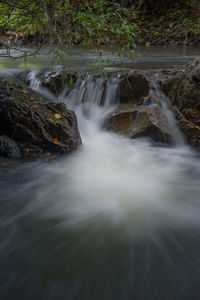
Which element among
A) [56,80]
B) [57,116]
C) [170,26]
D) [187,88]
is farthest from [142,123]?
[170,26]

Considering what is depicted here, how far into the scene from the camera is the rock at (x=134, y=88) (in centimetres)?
574

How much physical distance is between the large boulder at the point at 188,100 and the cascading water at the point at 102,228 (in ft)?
1.60

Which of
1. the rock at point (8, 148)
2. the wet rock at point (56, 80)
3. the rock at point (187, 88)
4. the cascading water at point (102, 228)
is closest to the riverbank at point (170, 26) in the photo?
the wet rock at point (56, 80)

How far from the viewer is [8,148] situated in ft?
13.1

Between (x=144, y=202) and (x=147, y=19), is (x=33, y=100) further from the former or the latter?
(x=147, y=19)

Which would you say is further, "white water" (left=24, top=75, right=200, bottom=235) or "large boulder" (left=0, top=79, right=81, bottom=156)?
"large boulder" (left=0, top=79, right=81, bottom=156)

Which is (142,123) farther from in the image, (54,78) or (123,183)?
(54,78)

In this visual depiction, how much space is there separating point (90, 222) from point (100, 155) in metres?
2.19

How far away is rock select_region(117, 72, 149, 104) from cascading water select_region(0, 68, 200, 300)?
5.55 ft

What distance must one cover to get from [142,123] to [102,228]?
292 cm

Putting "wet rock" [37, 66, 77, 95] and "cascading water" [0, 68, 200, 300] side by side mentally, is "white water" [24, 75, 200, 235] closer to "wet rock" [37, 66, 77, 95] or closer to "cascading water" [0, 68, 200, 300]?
"cascading water" [0, 68, 200, 300]

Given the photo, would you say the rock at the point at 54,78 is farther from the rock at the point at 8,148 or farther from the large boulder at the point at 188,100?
the rock at the point at 8,148

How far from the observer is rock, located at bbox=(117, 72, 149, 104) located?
5738 millimetres

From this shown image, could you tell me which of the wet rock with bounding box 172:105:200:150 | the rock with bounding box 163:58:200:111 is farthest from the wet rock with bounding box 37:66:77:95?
the wet rock with bounding box 172:105:200:150
